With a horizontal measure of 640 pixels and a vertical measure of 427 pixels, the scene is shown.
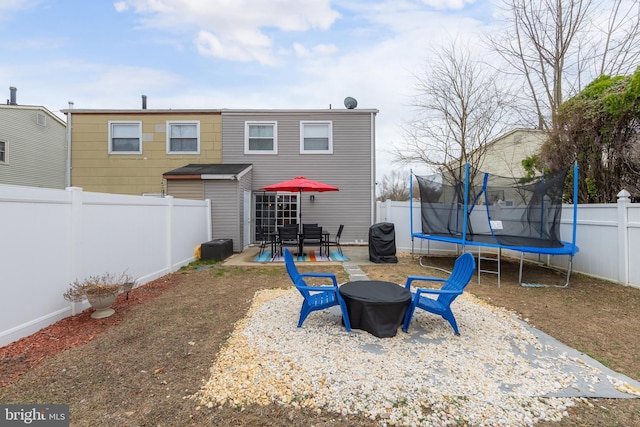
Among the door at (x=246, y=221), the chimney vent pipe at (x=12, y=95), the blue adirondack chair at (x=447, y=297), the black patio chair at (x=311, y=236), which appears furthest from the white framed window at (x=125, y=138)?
the blue adirondack chair at (x=447, y=297)

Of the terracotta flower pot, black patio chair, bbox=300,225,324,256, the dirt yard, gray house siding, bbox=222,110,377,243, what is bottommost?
the dirt yard

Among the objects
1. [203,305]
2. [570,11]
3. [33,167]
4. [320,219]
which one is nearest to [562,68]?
[570,11]

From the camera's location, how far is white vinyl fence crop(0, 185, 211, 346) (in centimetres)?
303

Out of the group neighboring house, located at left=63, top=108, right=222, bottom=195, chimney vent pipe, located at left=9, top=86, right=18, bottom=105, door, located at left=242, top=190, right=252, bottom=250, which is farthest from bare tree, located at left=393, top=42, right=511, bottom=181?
chimney vent pipe, located at left=9, top=86, right=18, bottom=105

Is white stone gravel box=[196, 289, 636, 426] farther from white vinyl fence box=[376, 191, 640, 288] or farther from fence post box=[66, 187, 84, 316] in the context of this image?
Answer: white vinyl fence box=[376, 191, 640, 288]

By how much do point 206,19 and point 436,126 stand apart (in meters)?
8.39

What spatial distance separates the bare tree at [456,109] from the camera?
33.4ft

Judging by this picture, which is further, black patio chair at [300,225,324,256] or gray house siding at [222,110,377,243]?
gray house siding at [222,110,377,243]

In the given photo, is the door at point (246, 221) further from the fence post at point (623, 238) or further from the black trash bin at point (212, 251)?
the fence post at point (623, 238)

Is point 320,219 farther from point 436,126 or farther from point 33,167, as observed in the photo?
point 33,167

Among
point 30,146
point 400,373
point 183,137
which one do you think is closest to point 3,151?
point 30,146

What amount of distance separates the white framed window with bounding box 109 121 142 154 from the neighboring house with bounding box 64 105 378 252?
0.12 feet

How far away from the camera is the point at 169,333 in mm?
3459

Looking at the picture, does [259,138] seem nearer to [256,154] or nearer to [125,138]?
[256,154]
